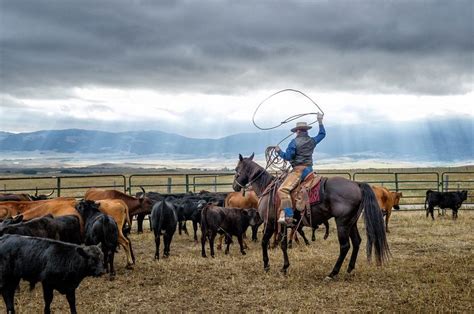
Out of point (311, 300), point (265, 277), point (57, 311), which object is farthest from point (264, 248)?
point (57, 311)

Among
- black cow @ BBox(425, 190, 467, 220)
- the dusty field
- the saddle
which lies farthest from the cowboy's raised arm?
black cow @ BBox(425, 190, 467, 220)

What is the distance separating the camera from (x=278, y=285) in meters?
7.72

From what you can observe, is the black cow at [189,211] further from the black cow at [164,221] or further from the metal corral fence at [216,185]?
the black cow at [164,221]

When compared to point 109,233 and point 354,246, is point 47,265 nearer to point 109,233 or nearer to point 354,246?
point 109,233

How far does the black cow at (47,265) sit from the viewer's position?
19.7 feet

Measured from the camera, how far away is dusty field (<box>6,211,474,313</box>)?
6.65 meters

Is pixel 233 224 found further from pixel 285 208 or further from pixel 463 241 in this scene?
pixel 463 241

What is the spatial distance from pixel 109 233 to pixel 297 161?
370cm

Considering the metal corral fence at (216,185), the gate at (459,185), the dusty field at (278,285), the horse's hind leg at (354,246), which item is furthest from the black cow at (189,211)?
the gate at (459,185)

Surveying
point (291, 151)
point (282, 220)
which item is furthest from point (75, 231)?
point (291, 151)

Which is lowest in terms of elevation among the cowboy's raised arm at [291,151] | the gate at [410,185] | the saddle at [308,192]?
the gate at [410,185]

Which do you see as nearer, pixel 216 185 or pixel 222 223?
pixel 222 223

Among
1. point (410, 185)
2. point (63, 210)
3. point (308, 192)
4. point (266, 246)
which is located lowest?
point (410, 185)

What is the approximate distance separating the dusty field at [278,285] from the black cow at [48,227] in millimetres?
883
